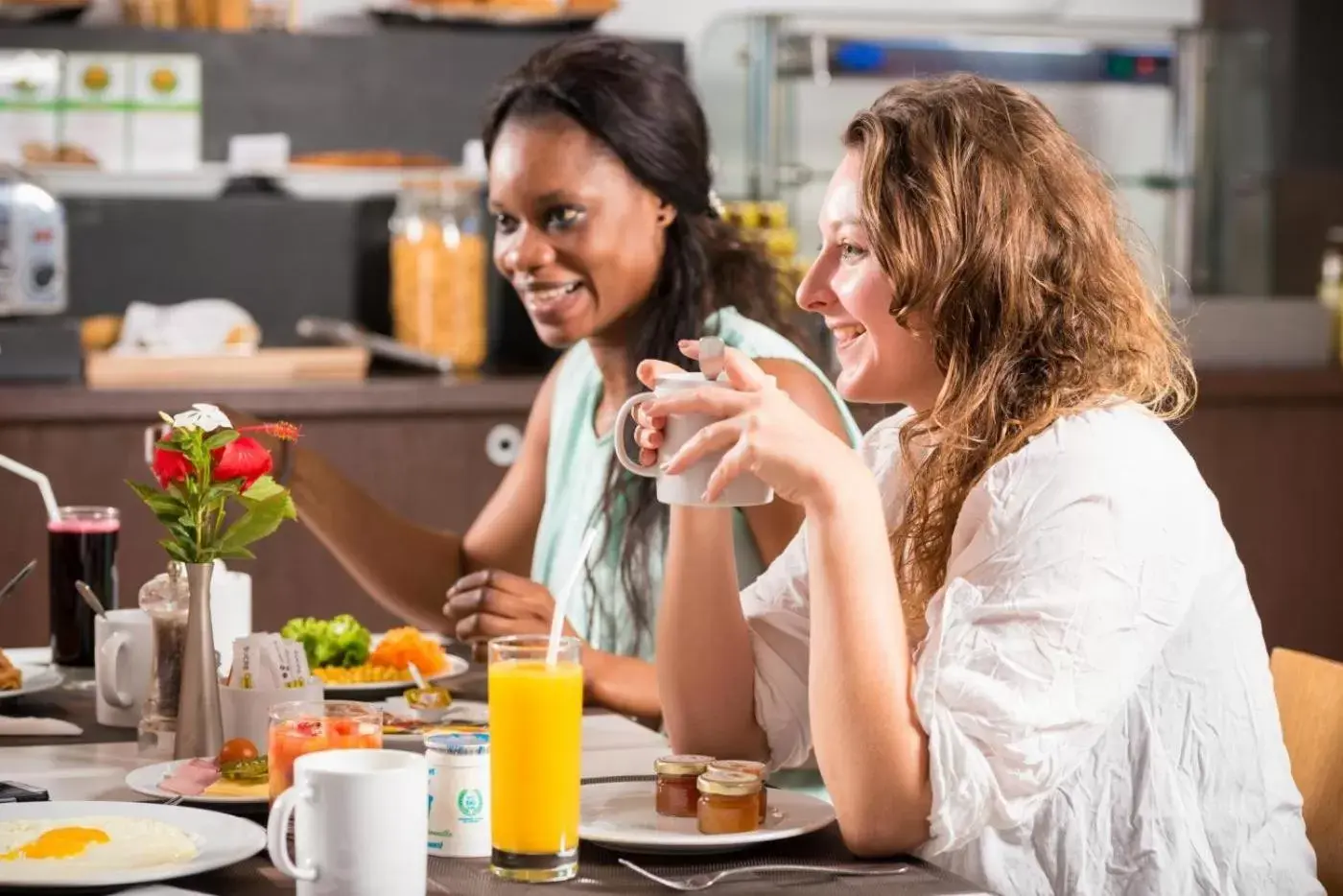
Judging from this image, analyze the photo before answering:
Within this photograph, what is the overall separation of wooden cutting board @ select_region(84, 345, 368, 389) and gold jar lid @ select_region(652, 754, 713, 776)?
2.37m

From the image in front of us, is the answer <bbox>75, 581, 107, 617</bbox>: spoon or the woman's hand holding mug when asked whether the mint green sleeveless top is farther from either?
the woman's hand holding mug

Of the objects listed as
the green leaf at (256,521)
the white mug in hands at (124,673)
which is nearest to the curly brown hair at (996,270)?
the green leaf at (256,521)

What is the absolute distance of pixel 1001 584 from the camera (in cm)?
128

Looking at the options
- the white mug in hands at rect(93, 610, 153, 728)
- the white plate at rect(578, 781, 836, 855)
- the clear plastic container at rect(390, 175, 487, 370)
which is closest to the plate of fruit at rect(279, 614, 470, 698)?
the white mug in hands at rect(93, 610, 153, 728)

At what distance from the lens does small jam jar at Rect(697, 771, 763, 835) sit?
1231 millimetres

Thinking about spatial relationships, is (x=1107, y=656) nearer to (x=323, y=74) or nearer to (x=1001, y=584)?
(x=1001, y=584)

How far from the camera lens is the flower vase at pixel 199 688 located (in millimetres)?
1501

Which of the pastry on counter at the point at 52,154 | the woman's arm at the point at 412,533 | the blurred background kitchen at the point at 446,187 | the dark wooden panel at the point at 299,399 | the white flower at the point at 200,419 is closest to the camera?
the white flower at the point at 200,419

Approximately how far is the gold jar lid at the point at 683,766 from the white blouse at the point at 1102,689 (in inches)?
6.2

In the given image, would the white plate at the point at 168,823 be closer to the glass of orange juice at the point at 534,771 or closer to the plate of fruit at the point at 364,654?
Result: the glass of orange juice at the point at 534,771

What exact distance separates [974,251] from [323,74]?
2.78m

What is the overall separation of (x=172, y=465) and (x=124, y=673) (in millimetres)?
281

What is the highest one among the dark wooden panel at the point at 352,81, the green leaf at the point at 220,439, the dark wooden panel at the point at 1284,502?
the dark wooden panel at the point at 352,81

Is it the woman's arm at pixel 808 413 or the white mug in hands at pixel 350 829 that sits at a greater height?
the woman's arm at pixel 808 413
